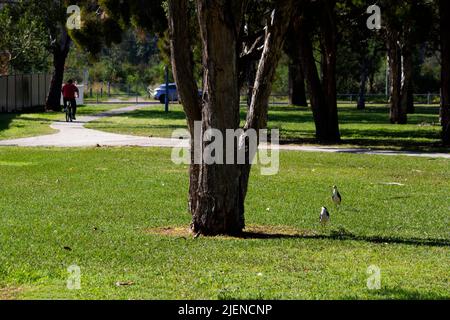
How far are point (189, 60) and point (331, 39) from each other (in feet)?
55.8

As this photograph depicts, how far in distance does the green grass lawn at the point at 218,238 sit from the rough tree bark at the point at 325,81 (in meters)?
7.93

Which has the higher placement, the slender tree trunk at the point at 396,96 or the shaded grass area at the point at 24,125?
the slender tree trunk at the point at 396,96

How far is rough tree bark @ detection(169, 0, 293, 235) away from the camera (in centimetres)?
1160

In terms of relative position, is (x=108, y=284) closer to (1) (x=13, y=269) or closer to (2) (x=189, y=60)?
(1) (x=13, y=269)

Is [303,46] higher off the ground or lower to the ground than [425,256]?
higher

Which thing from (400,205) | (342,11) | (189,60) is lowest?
(400,205)

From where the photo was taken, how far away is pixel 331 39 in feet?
94.3

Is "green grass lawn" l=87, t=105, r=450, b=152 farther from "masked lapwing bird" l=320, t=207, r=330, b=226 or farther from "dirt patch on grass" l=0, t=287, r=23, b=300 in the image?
"dirt patch on grass" l=0, t=287, r=23, b=300

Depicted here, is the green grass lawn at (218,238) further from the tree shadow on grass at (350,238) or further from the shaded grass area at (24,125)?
the shaded grass area at (24,125)

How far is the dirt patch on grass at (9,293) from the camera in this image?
8141 mm

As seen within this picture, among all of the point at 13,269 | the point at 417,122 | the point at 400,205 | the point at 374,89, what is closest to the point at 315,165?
the point at 400,205

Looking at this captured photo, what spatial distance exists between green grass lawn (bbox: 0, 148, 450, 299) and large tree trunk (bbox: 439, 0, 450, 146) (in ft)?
21.5

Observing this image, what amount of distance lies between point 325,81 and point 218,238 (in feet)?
59.6

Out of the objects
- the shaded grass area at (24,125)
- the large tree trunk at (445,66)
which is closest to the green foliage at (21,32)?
the shaded grass area at (24,125)
